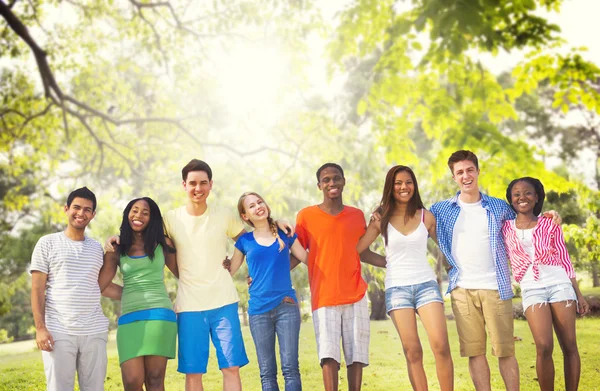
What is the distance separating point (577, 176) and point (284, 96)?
680 cm

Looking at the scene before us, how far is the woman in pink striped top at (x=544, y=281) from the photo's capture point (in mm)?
3188

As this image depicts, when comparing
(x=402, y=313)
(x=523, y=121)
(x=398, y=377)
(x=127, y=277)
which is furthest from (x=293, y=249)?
(x=523, y=121)

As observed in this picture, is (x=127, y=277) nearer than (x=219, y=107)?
Yes

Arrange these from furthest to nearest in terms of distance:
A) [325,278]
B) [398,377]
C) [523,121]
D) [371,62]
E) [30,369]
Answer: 1. [523,121]
2. [371,62]
3. [30,369]
4. [398,377]
5. [325,278]

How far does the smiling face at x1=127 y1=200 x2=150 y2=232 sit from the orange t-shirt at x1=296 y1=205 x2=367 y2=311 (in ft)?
2.86

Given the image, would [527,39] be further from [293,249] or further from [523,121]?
[523,121]

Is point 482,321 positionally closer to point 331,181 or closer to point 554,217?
point 554,217

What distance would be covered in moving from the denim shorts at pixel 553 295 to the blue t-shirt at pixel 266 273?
4.35 feet

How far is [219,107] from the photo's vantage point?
39.6ft

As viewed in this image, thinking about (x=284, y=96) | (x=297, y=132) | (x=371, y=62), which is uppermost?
(x=371, y=62)

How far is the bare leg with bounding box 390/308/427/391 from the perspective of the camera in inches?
122

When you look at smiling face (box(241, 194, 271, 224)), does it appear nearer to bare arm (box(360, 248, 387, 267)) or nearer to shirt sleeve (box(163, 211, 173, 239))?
shirt sleeve (box(163, 211, 173, 239))

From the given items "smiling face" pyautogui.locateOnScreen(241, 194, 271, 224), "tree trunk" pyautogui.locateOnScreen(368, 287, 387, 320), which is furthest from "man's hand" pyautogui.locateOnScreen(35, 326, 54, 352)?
"tree trunk" pyautogui.locateOnScreen(368, 287, 387, 320)

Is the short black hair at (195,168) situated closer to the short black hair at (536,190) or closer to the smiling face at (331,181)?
the smiling face at (331,181)
